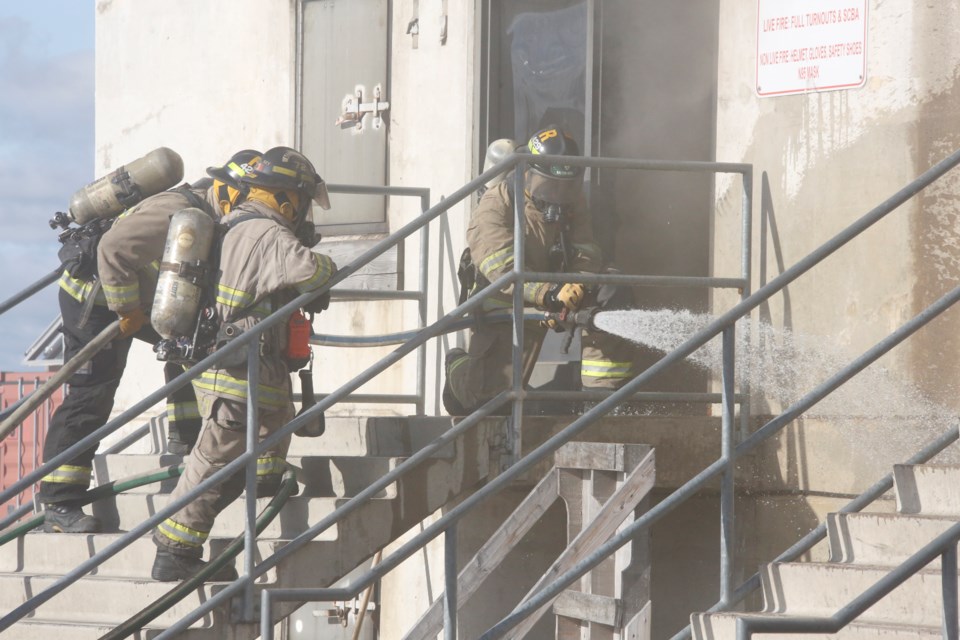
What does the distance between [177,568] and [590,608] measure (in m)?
1.61

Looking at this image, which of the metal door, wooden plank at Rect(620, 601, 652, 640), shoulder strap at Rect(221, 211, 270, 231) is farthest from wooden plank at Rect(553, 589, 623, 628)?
the metal door

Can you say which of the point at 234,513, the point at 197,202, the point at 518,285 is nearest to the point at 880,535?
the point at 518,285

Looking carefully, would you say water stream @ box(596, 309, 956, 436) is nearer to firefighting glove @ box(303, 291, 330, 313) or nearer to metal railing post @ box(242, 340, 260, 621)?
firefighting glove @ box(303, 291, 330, 313)

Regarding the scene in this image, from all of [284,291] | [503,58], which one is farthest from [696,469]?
[503,58]

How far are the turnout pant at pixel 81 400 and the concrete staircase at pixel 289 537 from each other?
0.23 m

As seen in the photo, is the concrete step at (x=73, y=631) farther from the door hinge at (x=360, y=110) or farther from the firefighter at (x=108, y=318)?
the door hinge at (x=360, y=110)

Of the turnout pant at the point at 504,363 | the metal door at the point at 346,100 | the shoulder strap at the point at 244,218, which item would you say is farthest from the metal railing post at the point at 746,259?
the metal door at the point at 346,100

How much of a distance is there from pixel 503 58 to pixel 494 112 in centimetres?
29

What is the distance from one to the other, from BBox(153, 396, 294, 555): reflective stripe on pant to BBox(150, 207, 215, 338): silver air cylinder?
1.17ft

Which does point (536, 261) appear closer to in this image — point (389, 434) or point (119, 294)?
point (389, 434)

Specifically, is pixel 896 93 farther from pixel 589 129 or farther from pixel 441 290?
pixel 441 290

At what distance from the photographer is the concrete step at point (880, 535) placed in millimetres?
4793

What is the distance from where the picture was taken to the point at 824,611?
15.8 ft

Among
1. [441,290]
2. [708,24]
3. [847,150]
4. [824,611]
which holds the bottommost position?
[824,611]
